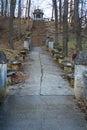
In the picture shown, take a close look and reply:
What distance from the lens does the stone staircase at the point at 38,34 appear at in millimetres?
45188

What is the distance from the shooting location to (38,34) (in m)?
50.7

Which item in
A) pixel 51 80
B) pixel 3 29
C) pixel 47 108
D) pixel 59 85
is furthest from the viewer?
pixel 3 29

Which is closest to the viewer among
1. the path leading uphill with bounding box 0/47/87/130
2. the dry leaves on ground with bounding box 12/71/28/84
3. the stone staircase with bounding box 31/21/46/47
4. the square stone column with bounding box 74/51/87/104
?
the path leading uphill with bounding box 0/47/87/130

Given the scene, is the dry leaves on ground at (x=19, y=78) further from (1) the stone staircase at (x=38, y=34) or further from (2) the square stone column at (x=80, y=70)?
(1) the stone staircase at (x=38, y=34)

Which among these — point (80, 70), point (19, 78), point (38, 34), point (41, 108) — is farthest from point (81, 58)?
point (38, 34)

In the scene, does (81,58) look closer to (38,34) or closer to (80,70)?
(80,70)

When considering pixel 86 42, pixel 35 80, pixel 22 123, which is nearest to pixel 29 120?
pixel 22 123

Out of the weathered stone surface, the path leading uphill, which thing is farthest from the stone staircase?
the weathered stone surface

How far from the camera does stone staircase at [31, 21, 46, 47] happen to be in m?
45.2

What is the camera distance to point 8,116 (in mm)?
8375

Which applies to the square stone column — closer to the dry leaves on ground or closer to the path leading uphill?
the path leading uphill

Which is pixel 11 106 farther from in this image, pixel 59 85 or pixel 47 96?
pixel 59 85

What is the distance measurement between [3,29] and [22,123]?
43.7 m

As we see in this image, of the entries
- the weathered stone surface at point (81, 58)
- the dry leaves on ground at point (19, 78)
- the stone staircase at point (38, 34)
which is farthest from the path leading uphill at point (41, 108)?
the stone staircase at point (38, 34)
